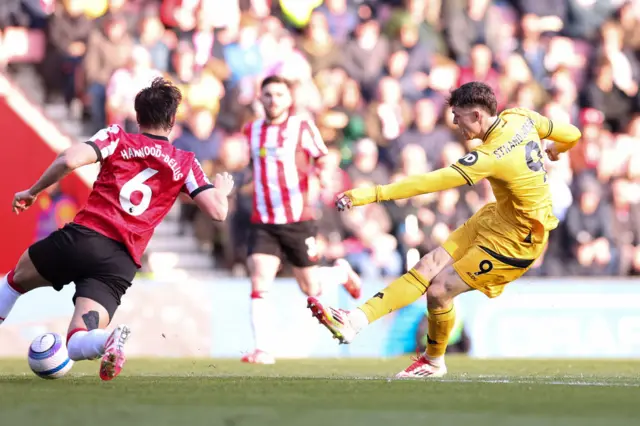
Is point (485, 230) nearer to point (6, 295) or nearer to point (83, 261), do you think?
point (83, 261)

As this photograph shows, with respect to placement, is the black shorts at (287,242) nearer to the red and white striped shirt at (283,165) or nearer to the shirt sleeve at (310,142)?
the red and white striped shirt at (283,165)

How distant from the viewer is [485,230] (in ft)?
27.8

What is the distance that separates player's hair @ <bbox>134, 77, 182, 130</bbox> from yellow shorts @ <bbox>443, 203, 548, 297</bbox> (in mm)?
2285

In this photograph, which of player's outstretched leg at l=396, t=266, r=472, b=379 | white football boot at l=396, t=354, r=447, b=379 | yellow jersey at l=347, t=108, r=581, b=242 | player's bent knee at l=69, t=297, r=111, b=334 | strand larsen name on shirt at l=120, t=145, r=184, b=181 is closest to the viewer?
player's bent knee at l=69, t=297, r=111, b=334

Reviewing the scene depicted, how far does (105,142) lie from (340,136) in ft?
24.4

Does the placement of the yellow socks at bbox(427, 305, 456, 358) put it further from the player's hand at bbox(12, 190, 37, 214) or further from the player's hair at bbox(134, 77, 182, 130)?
the player's hand at bbox(12, 190, 37, 214)

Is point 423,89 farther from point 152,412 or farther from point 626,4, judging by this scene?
point 152,412

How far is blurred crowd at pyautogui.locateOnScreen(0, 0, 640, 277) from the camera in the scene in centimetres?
1385

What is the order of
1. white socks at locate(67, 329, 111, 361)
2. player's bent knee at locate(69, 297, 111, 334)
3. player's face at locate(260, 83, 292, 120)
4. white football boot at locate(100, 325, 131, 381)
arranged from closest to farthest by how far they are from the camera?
white football boot at locate(100, 325, 131, 381) < white socks at locate(67, 329, 111, 361) < player's bent knee at locate(69, 297, 111, 334) < player's face at locate(260, 83, 292, 120)

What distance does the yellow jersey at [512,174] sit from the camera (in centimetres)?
764

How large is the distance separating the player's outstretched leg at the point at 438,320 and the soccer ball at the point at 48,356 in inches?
95.5

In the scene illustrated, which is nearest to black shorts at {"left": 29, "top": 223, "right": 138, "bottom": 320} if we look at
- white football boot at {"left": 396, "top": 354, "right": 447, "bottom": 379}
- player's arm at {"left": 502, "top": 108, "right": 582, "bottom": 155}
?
white football boot at {"left": 396, "top": 354, "right": 447, "bottom": 379}

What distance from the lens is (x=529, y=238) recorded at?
8398 millimetres

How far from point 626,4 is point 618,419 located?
1265cm
